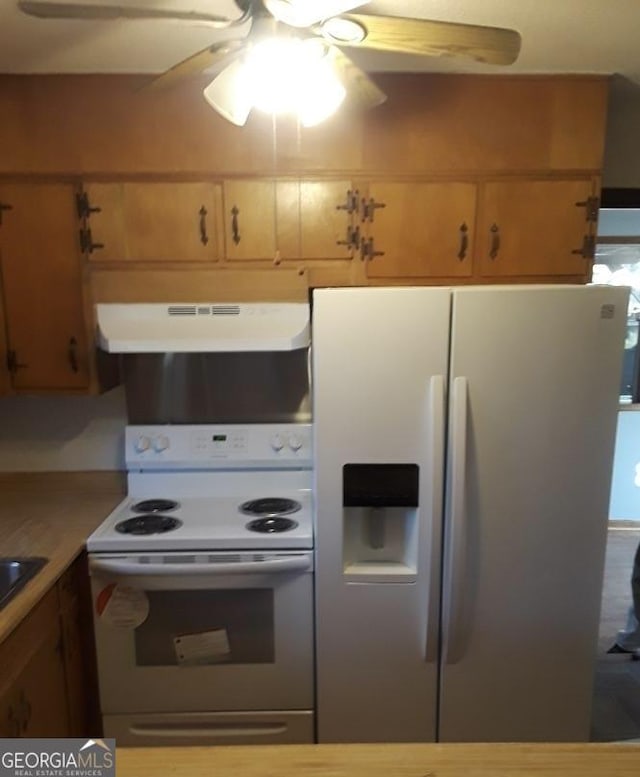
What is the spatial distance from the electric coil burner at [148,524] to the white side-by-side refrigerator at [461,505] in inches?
22.2

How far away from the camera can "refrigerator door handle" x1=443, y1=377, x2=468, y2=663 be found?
177 cm

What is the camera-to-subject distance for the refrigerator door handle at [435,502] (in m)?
1.78

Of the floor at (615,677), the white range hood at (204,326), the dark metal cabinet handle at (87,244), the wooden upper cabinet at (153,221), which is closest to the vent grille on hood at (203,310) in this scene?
the white range hood at (204,326)

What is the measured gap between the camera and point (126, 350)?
1956 mm

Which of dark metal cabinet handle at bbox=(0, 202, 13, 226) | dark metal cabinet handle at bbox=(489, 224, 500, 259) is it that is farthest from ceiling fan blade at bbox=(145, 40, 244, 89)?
dark metal cabinet handle at bbox=(489, 224, 500, 259)

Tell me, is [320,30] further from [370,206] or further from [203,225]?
[203,225]

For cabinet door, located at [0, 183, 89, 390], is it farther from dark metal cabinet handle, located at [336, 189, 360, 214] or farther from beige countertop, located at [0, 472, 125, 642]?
dark metal cabinet handle, located at [336, 189, 360, 214]

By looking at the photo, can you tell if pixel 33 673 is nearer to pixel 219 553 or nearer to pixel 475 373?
pixel 219 553

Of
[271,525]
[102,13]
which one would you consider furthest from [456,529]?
[102,13]

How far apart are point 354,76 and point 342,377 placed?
0.84m

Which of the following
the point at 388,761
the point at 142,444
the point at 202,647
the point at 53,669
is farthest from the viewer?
the point at 142,444

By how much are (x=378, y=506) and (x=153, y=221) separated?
1.30 meters

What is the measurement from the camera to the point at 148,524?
6.82ft

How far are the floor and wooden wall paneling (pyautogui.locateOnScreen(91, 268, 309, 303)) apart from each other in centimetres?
214
